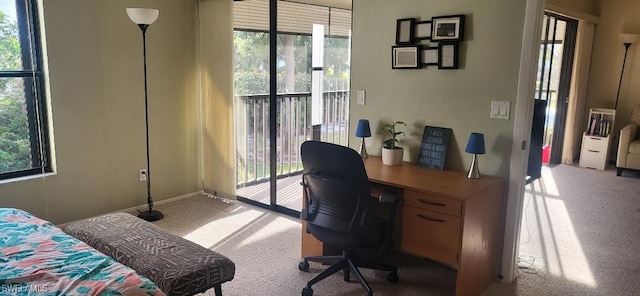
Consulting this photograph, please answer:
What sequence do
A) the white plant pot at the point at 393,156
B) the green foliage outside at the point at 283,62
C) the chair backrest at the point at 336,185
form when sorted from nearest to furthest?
the chair backrest at the point at 336,185, the white plant pot at the point at 393,156, the green foliage outside at the point at 283,62

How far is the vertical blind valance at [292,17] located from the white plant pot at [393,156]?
1386 mm

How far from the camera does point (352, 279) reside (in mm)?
2896

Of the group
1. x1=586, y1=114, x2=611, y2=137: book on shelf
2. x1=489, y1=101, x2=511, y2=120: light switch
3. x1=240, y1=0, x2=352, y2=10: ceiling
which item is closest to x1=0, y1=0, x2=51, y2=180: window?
x1=240, y1=0, x2=352, y2=10: ceiling

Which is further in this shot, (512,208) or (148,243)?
(512,208)

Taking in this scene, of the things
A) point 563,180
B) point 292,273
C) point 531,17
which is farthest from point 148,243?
point 563,180

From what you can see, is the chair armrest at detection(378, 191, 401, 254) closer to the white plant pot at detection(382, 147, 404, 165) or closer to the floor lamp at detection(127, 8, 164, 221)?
the white plant pot at detection(382, 147, 404, 165)

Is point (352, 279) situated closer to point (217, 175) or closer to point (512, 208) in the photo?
point (512, 208)

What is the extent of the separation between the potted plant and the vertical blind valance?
1.18 m

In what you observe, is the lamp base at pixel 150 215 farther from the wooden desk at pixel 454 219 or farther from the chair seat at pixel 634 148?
the chair seat at pixel 634 148

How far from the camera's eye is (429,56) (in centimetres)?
303

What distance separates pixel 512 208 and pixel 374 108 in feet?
3.83

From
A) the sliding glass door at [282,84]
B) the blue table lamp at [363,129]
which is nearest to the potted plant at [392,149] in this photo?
the blue table lamp at [363,129]

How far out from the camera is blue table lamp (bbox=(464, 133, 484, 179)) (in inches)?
107

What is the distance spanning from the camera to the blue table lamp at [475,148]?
2723mm
